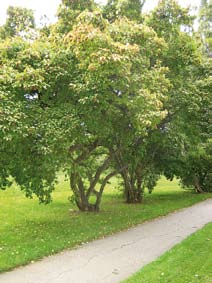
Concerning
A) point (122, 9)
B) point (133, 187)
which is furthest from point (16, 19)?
point (133, 187)

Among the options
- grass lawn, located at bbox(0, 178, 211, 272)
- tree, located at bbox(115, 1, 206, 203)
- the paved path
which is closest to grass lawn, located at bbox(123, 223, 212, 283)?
the paved path

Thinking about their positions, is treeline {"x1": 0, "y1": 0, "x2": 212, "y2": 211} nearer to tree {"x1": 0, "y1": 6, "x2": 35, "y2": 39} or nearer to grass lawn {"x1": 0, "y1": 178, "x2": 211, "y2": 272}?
tree {"x1": 0, "y1": 6, "x2": 35, "y2": 39}

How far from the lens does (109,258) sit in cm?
844

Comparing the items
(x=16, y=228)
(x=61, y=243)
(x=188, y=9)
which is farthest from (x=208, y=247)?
(x=188, y=9)

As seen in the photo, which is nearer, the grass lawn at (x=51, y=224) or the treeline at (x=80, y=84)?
the grass lawn at (x=51, y=224)

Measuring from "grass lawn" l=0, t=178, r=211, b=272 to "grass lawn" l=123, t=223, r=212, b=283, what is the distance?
262 cm

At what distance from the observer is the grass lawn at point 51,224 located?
898 cm

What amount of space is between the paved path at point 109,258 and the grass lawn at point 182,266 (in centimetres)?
38

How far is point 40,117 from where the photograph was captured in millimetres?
10258

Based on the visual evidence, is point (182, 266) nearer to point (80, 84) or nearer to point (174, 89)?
point (80, 84)

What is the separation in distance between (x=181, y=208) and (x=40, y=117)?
9114 mm

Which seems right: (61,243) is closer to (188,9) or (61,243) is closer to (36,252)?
(36,252)

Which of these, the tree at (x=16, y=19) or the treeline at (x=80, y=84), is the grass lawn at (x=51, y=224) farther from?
the tree at (x=16, y=19)

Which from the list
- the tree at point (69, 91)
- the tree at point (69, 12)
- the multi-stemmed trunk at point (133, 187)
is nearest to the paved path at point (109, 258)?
the tree at point (69, 91)
